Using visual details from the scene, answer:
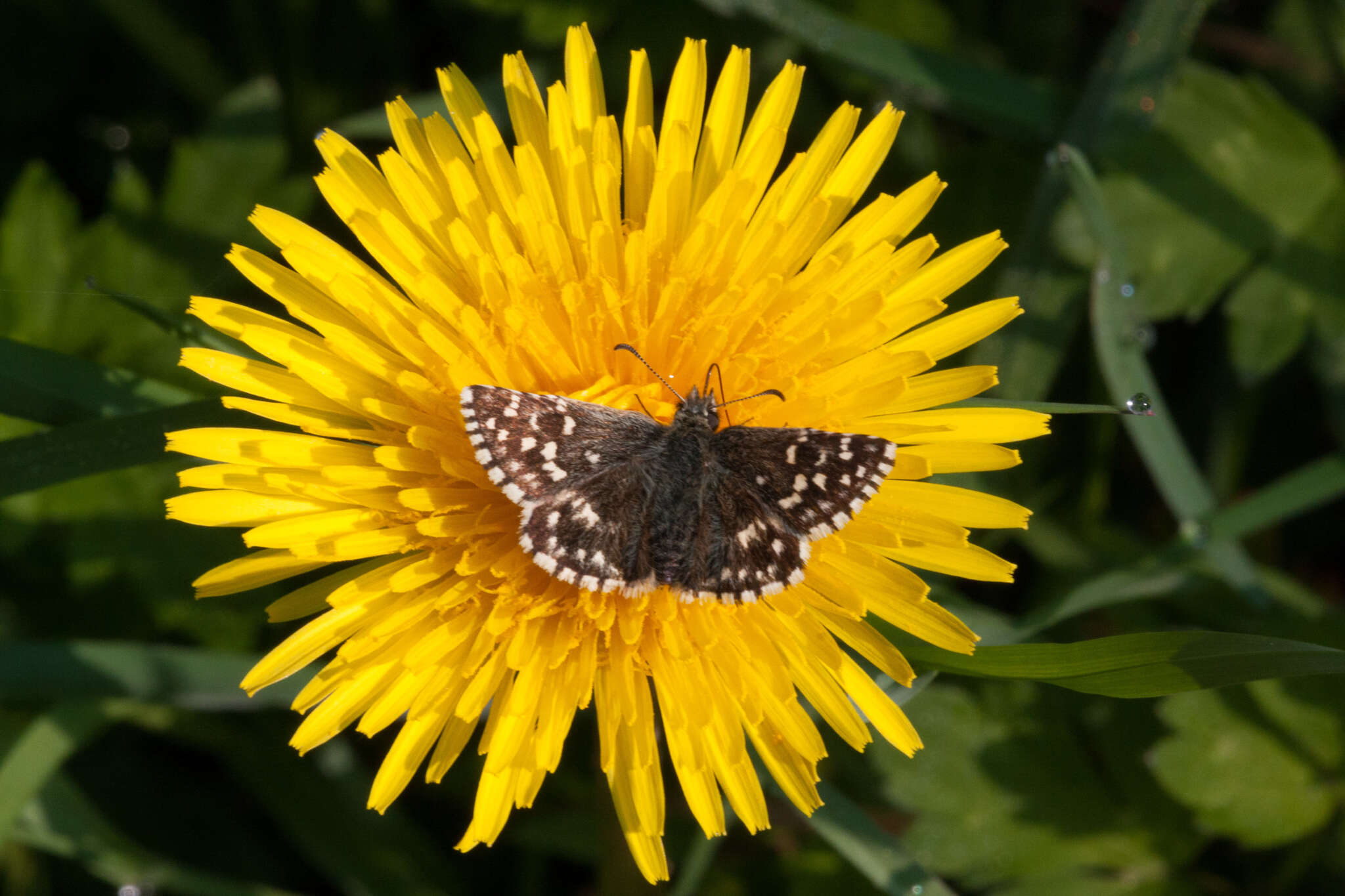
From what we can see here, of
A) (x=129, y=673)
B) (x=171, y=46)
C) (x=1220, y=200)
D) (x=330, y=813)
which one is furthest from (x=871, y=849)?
(x=171, y=46)

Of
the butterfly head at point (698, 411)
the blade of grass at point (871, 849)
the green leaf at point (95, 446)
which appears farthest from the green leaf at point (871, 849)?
the green leaf at point (95, 446)

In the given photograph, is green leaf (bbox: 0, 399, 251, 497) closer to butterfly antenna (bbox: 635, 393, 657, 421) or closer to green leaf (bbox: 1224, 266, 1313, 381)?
butterfly antenna (bbox: 635, 393, 657, 421)

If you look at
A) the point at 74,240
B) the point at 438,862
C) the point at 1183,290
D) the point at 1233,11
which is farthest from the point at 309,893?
the point at 1233,11

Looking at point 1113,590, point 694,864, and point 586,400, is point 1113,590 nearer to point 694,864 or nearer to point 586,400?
point 694,864

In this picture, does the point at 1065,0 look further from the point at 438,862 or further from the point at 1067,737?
the point at 438,862

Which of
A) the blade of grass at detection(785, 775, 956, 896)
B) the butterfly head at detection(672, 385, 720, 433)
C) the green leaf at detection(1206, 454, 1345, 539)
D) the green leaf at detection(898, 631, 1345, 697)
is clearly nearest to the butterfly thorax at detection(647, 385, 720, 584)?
the butterfly head at detection(672, 385, 720, 433)

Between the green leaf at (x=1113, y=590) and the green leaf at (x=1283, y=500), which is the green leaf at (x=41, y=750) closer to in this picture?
the green leaf at (x=1113, y=590)

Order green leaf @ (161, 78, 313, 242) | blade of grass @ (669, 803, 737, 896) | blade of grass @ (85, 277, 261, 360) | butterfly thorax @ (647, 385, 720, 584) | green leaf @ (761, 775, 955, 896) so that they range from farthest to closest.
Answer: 1. green leaf @ (161, 78, 313, 242)
2. blade of grass @ (669, 803, 737, 896)
3. green leaf @ (761, 775, 955, 896)
4. blade of grass @ (85, 277, 261, 360)
5. butterfly thorax @ (647, 385, 720, 584)
